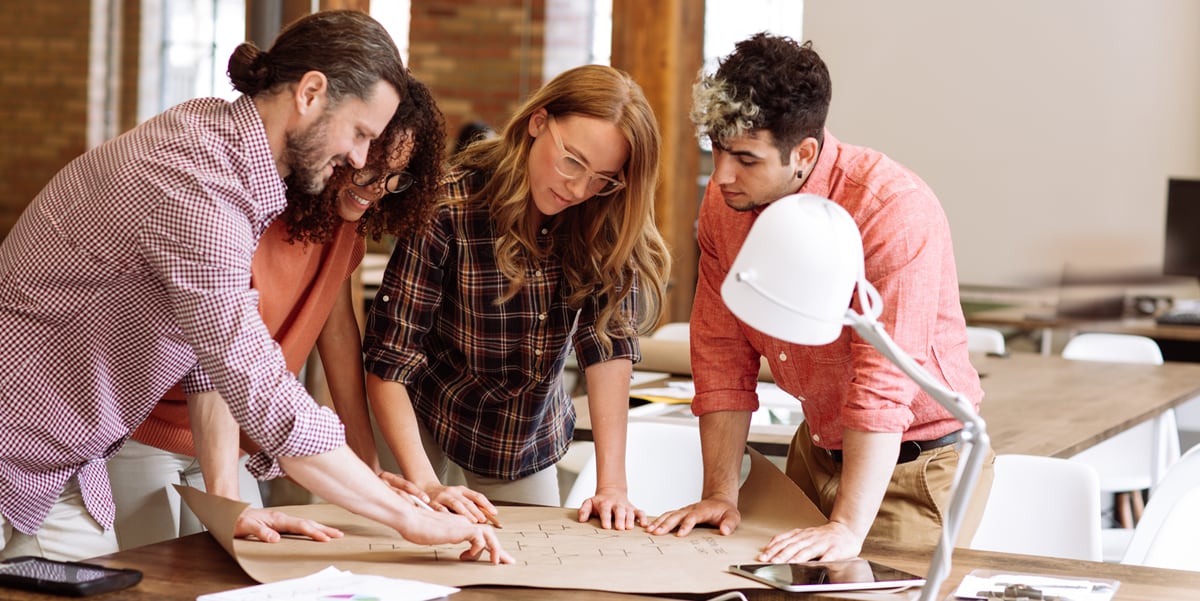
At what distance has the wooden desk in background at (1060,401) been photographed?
10.4 ft

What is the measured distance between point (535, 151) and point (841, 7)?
4.87 metres

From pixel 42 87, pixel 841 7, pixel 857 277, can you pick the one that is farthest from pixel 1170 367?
pixel 42 87

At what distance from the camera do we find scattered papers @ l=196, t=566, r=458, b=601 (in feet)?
5.27

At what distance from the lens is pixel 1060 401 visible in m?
3.89

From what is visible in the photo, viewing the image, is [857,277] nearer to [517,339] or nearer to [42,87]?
[517,339]

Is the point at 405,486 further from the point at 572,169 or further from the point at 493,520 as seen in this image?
the point at 572,169

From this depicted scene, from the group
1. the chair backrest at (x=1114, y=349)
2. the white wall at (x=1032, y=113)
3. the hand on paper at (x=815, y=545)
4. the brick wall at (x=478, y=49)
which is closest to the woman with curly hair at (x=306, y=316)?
the hand on paper at (x=815, y=545)

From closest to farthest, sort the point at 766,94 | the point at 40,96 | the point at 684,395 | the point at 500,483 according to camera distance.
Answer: the point at 766,94, the point at 500,483, the point at 684,395, the point at 40,96

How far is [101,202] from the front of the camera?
1.73 metres

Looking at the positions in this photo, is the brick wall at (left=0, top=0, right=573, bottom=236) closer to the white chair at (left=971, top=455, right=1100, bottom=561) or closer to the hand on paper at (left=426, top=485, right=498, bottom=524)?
the white chair at (left=971, top=455, right=1100, bottom=561)

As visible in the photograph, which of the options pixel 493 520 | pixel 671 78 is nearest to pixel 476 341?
pixel 493 520

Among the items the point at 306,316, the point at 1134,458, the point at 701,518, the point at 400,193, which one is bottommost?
the point at 1134,458

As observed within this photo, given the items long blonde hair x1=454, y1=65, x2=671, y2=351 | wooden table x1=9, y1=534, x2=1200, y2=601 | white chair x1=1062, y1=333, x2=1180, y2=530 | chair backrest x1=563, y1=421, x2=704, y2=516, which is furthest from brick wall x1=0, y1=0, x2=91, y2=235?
wooden table x1=9, y1=534, x2=1200, y2=601

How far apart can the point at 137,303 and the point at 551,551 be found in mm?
658
